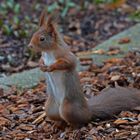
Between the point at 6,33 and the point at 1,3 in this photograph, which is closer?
the point at 6,33

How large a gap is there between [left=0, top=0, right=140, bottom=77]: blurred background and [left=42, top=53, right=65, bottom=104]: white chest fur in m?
2.64

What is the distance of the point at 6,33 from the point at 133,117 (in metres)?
3.62

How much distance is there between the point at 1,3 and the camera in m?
8.41

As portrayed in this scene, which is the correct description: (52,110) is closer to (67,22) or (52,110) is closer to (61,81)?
(61,81)

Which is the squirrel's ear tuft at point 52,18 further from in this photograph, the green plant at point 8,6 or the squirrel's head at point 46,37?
the green plant at point 8,6

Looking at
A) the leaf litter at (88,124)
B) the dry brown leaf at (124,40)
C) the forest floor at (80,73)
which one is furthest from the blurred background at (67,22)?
the leaf litter at (88,124)

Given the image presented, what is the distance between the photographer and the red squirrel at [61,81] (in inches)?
163

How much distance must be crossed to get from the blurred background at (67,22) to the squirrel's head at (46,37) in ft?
8.77

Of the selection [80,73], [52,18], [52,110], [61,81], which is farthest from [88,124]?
[80,73]

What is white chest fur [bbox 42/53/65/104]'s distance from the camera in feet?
13.7

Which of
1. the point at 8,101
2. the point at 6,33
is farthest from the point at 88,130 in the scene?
the point at 6,33

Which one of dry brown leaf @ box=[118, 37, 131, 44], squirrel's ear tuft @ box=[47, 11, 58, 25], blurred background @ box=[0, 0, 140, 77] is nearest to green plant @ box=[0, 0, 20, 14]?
blurred background @ box=[0, 0, 140, 77]

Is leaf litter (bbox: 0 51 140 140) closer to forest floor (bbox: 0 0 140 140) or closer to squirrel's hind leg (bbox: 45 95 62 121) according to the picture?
forest floor (bbox: 0 0 140 140)

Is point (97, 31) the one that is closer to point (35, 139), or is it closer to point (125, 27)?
point (125, 27)
